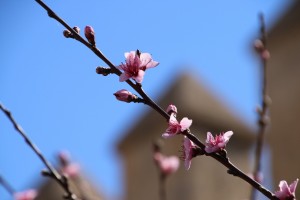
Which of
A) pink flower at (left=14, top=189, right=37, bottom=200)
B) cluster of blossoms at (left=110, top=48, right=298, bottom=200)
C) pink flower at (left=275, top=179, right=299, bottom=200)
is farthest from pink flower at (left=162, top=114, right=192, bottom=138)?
pink flower at (left=14, top=189, right=37, bottom=200)

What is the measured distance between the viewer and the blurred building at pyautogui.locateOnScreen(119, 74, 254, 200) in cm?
966

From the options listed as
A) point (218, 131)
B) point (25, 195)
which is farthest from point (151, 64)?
point (218, 131)

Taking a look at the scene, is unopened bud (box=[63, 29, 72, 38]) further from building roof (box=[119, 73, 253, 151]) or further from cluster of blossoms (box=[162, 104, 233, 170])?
building roof (box=[119, 73, 253, 151])

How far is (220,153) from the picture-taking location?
49.5 inches

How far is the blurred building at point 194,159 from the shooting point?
966 cm

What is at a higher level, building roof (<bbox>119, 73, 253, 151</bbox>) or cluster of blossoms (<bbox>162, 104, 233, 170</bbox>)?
cluster of blossoms (<bbox>162, 104, 233, 170</bbox>)

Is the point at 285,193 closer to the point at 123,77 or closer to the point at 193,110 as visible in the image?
the point at 123,77

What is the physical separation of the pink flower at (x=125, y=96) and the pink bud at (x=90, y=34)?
0.50 feet

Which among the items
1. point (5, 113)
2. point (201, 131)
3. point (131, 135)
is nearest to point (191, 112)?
point (201, 131)

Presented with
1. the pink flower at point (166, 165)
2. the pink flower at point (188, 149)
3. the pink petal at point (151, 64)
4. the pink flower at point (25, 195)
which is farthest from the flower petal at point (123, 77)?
the pink flower at point (166, 165)

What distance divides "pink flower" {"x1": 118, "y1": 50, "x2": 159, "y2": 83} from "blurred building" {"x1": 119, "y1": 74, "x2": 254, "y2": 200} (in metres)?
8.21

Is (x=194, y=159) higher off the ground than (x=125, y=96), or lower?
lower

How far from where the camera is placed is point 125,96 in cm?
130

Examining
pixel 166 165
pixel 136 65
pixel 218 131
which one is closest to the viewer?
pixel 136 65
